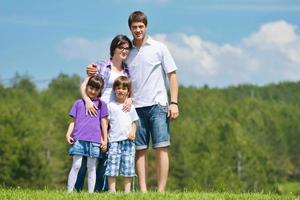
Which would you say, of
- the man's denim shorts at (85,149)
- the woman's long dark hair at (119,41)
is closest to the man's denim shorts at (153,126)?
the man's denim shorts at (85,149)

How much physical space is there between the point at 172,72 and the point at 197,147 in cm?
7289

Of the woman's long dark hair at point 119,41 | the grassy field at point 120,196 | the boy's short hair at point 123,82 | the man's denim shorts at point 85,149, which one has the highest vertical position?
the woman's long dark hair at point 119,41

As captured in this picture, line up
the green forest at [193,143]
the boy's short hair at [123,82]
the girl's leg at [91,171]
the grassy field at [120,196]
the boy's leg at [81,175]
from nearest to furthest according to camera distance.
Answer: the grassy field at [120,196] < the boy's short hair at [123,82] < the girl's leg at [91,171] < the boy's leg at [81,175] < the green forest at [193,143]

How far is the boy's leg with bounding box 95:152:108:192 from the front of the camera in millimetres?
10367

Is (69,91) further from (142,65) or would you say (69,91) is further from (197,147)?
(142,65)

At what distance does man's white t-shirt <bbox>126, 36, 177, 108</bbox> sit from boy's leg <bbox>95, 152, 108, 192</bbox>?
96cm

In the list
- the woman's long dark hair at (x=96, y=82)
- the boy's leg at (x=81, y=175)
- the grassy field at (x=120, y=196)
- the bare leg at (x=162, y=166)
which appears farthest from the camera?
the bare leg at (x=162, y=166)

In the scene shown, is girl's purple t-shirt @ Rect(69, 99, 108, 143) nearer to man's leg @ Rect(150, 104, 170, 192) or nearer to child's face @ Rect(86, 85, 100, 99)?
child's face @ Rect(86, 85, 100, 99)

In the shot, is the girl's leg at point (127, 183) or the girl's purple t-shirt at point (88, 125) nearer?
the girl's purple t-shirt at point (88, 125)

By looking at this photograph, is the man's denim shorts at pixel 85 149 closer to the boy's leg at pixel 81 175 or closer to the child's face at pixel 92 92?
the boy's leg at pixel 81 175

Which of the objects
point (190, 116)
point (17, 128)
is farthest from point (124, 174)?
point (190, 116)

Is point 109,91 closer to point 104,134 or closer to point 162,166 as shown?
point 104,134

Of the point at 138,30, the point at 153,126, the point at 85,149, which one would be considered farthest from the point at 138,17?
the point at 85,149

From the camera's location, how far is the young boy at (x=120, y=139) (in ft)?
33.4
